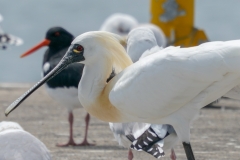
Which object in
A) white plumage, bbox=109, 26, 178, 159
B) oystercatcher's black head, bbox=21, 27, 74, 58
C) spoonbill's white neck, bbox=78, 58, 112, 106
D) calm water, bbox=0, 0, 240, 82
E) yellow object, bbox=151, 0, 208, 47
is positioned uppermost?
spoonbill's white neck, bbox=78, 58, 112, 106

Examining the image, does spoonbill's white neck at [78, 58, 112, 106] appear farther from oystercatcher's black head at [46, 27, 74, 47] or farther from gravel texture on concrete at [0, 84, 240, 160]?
oystercatcher's black head at [46, 27, 74, 47]

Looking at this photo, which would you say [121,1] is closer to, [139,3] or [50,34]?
[139,3]

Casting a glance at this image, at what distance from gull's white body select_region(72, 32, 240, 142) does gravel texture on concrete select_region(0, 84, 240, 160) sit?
1.80m

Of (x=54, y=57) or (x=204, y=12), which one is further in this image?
(x=204, y=12)

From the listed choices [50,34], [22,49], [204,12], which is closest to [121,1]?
[204,12]

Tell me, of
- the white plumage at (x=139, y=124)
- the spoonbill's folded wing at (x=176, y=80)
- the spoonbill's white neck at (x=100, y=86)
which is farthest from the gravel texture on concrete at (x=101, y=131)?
the spoonbill's folded wing at (x=176, y=80)

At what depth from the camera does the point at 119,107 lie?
22.6ft

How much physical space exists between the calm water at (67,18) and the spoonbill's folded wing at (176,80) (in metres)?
25.2

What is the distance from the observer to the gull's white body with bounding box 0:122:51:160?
694 cm

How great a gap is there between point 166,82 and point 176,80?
8 centimetres

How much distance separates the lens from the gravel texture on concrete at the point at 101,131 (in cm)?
892

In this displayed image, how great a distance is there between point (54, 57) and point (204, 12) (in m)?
33.4

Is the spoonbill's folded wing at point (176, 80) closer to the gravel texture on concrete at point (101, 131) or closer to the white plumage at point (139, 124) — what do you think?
the white plumage at point (139, 124)

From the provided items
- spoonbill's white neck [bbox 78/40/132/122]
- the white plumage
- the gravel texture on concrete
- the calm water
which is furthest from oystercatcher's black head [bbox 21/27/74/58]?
the calm water
